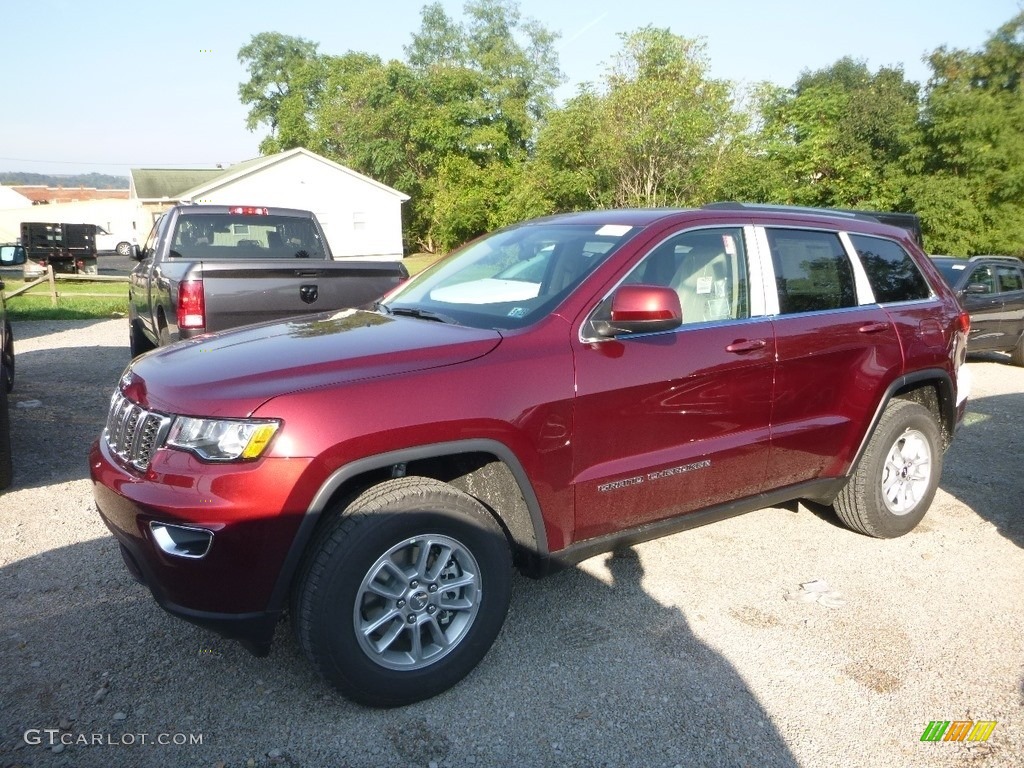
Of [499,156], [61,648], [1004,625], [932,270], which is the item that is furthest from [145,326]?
[499,156]

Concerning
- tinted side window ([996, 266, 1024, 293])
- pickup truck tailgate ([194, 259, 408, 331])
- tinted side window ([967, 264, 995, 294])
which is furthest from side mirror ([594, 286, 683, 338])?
tinted side window ([996, 266, 1024, 293])

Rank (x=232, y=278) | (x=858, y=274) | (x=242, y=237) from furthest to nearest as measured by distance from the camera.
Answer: (x=242, y=237), (x=232, y=278), (x=858, y=274)

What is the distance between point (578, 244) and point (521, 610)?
176 centimetres

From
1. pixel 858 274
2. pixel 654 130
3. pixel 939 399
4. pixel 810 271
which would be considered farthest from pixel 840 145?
pixel 810 271

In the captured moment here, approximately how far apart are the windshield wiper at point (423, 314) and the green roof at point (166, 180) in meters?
Result: 39.8

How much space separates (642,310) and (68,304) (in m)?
17.0

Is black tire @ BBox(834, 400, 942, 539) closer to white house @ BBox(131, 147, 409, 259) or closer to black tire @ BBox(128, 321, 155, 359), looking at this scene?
black tire @ BBox(128, 321, 155, 359)

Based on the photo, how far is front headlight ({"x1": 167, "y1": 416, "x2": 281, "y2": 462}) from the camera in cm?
266

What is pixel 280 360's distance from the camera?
2977mm

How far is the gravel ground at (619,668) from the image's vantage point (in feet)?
9.30

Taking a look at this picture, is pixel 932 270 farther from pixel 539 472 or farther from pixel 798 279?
pixel 539 472

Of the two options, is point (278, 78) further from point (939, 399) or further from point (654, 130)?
point (939, 399)

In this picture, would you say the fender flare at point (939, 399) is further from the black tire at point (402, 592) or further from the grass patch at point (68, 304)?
the grass patch at point (68, 304)

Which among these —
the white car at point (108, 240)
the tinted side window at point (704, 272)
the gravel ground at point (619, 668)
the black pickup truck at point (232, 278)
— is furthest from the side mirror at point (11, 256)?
the white car at point (108, 240)
